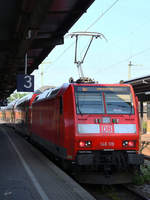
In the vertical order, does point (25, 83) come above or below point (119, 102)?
above

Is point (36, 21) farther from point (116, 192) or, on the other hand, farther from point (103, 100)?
point (116, 192)

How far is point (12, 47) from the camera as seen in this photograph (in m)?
14.1

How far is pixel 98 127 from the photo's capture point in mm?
8812

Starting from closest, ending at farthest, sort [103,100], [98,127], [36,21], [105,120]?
[98,127] < [105,120] < [103,100] < [36,21]

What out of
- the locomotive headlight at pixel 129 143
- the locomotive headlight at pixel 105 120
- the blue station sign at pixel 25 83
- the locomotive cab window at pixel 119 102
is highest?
the blue station sign at pixel 25 83

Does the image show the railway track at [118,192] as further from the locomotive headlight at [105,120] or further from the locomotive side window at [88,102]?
the locomotive side window at [88,102]

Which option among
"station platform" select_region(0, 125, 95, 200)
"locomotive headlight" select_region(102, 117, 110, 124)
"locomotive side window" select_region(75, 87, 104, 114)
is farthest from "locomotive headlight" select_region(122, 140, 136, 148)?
"station platform" select_region(0, 125, 95, 200)

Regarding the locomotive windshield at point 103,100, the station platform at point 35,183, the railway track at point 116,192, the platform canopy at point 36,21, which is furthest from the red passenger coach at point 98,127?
the platform canopy at point 36,21

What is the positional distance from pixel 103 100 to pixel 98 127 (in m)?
0.88

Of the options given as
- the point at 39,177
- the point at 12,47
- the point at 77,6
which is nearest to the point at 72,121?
the point at 39,177

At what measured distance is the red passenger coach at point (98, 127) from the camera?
853 centimetres

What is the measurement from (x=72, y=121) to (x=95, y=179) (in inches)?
63.9

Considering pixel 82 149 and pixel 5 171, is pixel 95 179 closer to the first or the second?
pixel 82 149

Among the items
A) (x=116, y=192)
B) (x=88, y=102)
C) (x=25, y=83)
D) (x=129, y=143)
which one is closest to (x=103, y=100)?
(x=88, y=102)
